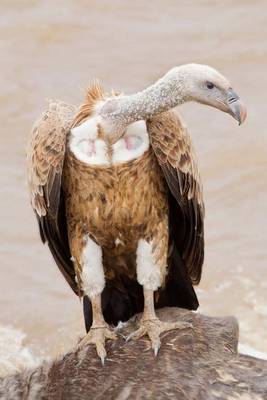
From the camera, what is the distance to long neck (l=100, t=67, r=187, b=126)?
757 cm

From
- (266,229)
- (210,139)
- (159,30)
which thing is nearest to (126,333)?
(266,229)

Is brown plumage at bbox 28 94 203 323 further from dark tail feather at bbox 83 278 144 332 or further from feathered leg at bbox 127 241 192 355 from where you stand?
dark tail feather at bbox 83 278 144 332

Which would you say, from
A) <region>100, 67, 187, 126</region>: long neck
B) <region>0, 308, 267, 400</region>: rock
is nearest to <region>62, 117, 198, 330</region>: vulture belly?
<region>100, 67, 187, 126</region>: long neck

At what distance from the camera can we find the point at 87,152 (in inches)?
306

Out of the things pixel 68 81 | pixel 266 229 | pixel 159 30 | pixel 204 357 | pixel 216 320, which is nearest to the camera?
pixel 204 357

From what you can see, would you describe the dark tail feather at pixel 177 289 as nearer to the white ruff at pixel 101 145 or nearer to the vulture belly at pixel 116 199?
the vulture belly at pixel 116 199

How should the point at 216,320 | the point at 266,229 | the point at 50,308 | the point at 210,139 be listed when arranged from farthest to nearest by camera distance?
1. the point at 210,139
2. the point at 266,229
3. the point at 50,308
4. the point at 216,320

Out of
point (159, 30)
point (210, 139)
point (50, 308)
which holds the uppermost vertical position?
point (159, 30)

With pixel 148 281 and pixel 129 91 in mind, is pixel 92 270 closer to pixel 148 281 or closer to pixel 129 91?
pixel 148 281

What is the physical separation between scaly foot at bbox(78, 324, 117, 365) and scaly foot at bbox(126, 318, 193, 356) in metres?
0.14

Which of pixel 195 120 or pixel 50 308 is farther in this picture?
pixel 195 120

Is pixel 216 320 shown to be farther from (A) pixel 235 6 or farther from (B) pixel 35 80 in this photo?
(A) pixel 235 6

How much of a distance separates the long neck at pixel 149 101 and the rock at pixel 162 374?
3.98ft

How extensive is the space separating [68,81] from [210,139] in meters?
1.84
